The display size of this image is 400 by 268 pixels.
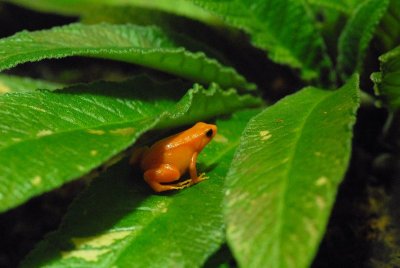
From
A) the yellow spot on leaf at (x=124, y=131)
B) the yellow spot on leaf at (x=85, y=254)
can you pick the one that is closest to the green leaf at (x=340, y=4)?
the yellow spot on leaf at (x=124, y=131)

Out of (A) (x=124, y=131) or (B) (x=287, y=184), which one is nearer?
(B) (x=287, y=184)

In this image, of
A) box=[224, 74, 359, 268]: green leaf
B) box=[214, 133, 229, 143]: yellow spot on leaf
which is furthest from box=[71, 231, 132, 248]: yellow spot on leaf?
box=[214, 133, 229, 143]: yellow spot on leaf

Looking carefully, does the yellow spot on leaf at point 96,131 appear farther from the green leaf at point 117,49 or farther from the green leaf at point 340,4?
the green leaf at point 340,4

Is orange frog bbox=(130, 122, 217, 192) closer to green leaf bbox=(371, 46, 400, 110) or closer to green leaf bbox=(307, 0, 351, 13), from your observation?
green leaf bbox=(371, 46, 400, 110)

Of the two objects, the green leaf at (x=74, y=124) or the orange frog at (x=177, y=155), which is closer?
the green leaf at (x=74, y=124)

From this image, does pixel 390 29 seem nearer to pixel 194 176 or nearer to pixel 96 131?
pixel 194 176

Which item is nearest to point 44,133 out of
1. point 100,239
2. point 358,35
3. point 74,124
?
point 74,124

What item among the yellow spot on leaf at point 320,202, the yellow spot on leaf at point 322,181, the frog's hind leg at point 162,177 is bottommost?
the frog's hind leg at point 162,177

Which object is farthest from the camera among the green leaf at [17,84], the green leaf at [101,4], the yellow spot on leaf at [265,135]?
the green leaf at [101,4]
